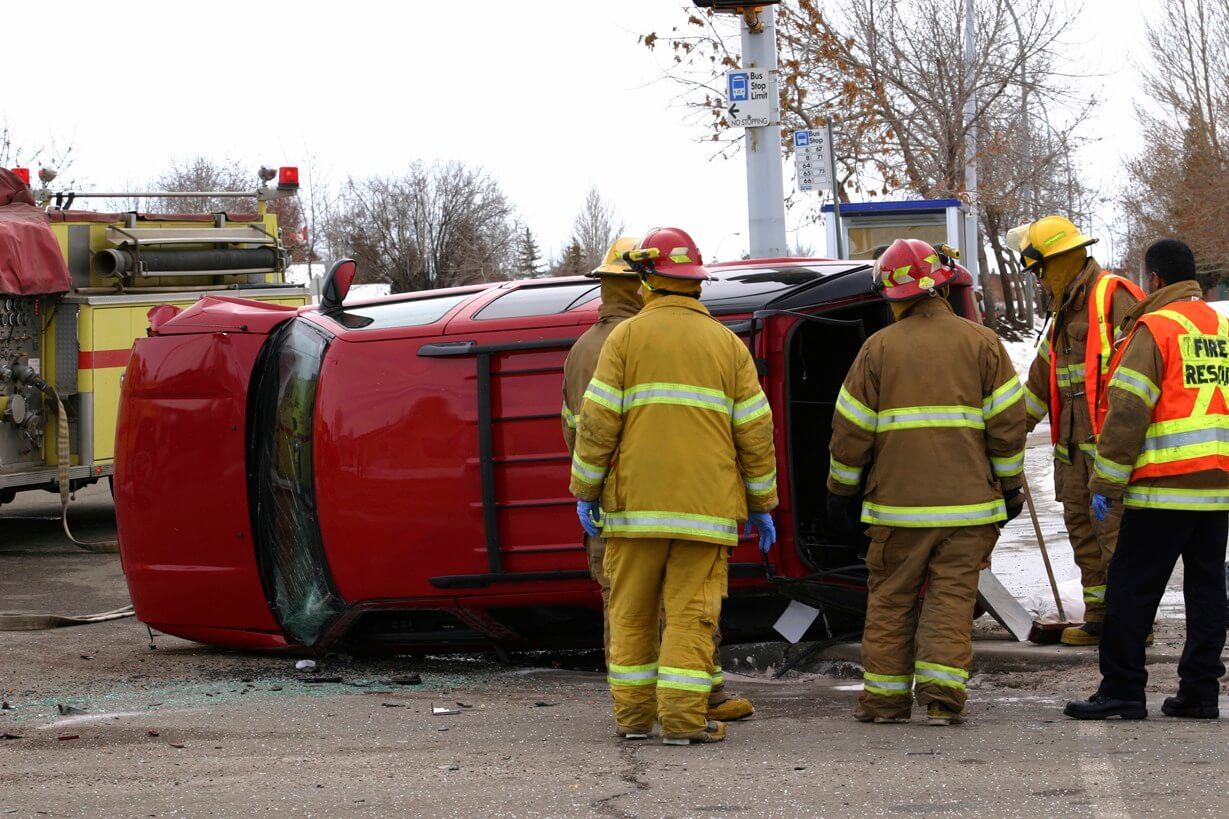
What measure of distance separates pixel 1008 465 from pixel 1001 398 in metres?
0.25

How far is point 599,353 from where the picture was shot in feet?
18.5

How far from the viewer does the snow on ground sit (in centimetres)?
750

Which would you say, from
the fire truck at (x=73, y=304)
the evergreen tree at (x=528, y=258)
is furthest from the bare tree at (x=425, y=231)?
the fire truck at (x=73, y=304)

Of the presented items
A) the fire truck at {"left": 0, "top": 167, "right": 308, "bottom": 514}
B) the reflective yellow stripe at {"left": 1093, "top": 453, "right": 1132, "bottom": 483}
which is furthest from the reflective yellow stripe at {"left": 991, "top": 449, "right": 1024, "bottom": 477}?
the fire truck at {"left": 0, "top": 167, "right": 308, "bottom": 514}

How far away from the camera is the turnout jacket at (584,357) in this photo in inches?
225

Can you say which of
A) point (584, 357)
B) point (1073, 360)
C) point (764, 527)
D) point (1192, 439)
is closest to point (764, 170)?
point (1073, 360)

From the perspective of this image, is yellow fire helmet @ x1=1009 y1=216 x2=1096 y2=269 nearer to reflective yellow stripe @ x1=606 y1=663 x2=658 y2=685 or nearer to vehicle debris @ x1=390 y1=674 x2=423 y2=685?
reflective yellow stripe @ x1=606 y1=663 x2=658 y2=685

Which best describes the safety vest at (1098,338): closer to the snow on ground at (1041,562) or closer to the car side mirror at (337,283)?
the snow on ground at (1041,562)

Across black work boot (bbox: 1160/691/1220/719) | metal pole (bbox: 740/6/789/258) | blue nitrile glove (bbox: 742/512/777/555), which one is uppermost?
metal pole (bbox: 740/6/789/258)

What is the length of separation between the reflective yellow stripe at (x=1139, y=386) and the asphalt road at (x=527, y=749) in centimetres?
112

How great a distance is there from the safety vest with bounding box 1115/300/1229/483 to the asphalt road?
91 cm

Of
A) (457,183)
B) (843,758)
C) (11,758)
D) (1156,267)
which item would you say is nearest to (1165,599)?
(1156,267)

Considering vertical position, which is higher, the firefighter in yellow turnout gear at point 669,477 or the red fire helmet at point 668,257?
the red fire helmet at point 668,257

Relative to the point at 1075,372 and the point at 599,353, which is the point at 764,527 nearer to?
the point at 599,353
